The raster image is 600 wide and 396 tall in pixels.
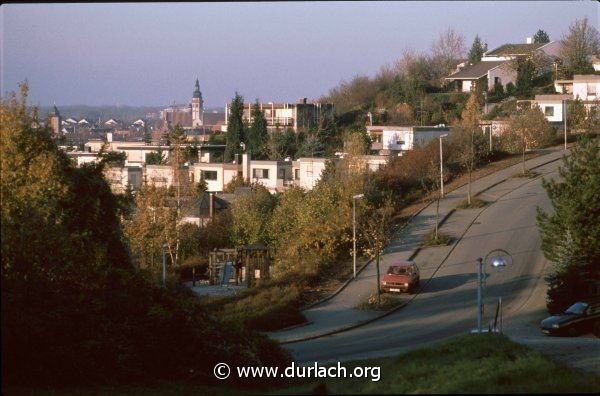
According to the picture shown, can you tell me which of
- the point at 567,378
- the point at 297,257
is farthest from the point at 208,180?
the point at 567,378

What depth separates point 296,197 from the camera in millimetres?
31969

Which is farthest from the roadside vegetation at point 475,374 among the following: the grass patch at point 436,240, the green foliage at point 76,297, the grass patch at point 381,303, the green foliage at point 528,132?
the green foliage at point 528,132

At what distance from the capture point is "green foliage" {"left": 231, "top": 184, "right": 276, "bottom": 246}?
107 ft

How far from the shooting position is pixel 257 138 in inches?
2121

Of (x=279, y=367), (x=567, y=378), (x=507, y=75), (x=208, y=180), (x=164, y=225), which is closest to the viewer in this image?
(x=567, y=378)

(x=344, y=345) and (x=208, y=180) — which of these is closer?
(x=344, y=345)

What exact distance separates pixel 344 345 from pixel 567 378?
1069cm

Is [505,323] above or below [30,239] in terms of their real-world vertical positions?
below

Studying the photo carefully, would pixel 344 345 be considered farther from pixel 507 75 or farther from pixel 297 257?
pixel 507 75

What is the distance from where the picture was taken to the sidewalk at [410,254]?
835 inches

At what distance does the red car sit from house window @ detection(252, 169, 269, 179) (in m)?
20.7

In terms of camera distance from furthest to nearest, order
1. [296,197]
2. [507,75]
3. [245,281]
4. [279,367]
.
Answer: [507,75] < [296,197] < [245,281] < [279,367]

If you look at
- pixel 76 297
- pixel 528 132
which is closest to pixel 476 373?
pixel 76 297

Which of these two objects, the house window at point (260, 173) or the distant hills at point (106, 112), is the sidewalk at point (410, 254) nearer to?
the house window at point (260, 173)
